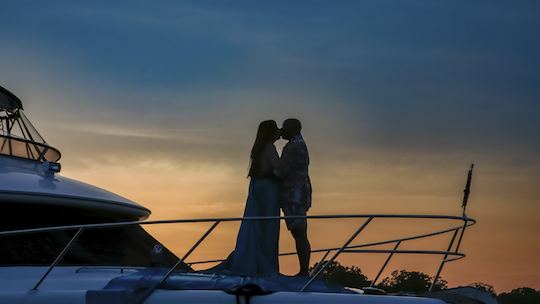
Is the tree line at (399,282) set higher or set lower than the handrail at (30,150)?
lower

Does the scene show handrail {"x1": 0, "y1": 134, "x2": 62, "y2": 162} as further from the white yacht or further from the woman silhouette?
the woman silhouette

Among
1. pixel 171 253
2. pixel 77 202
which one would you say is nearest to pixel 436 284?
pixel 171 253

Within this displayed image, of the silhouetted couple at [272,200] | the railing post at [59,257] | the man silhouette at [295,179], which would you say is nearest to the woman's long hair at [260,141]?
the silhouetted couple at [272,200]

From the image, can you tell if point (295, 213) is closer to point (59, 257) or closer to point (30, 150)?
point (59, 257)

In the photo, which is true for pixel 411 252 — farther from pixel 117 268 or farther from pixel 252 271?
pixel 117 268

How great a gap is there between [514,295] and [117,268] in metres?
4.22

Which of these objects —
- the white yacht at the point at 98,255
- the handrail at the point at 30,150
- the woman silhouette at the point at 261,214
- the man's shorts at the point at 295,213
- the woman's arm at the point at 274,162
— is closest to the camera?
the white yacht at the point at 98,255

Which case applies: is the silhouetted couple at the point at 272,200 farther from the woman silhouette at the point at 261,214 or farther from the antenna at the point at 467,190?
the antenna at the point at 467,190

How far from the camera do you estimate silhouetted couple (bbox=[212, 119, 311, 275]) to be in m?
9.74

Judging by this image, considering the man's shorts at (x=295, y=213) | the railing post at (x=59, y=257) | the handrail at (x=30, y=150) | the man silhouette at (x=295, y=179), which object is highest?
the handrail at (x=30, y=150)

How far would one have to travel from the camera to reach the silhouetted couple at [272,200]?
974cm

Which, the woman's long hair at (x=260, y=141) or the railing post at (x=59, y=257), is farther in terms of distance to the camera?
the woman's long hair at (x=260, y=141)

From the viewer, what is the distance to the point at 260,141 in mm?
10039

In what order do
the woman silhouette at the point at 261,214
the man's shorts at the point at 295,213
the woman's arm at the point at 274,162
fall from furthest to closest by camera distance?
the woman's arm at the point at 274,162 < the woman silhouette at the point at 261,214 < the man's shorts at the point at 295,213
